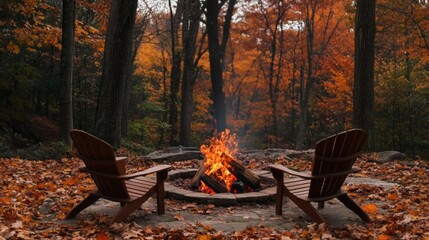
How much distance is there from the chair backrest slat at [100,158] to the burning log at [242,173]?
1.95 metres

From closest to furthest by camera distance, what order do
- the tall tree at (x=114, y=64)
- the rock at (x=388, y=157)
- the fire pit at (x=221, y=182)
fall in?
the fire pit at (x=221, y=182) < the rock at (x=388, y=157) < the tall tree at (x=114, y=64)

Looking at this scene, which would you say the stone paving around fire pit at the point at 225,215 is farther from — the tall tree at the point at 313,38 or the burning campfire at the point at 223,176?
the tall tree at the point at 313,38

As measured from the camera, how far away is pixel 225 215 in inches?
187

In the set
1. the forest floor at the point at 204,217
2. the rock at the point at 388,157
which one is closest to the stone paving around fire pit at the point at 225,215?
the forest floor at the point at 204,217

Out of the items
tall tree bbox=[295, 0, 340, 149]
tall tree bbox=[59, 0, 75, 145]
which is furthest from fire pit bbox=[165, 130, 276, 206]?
tall tree bbox=[295, 0, 340, 149]

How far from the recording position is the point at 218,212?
4.93 m

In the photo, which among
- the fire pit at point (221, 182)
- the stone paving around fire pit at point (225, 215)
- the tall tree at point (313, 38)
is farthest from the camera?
the tall tree at point (313, 38)

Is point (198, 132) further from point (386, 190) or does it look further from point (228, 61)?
point (386, 190)

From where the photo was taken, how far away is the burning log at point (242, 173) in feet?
19.3

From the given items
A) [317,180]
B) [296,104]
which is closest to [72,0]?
[317,180]

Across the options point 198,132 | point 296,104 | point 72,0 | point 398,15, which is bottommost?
point 198,132

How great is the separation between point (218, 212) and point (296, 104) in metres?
24.1

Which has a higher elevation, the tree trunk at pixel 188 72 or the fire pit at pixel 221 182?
the tree trunk at pixel 188 72

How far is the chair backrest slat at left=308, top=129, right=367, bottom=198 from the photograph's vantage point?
4.11m
